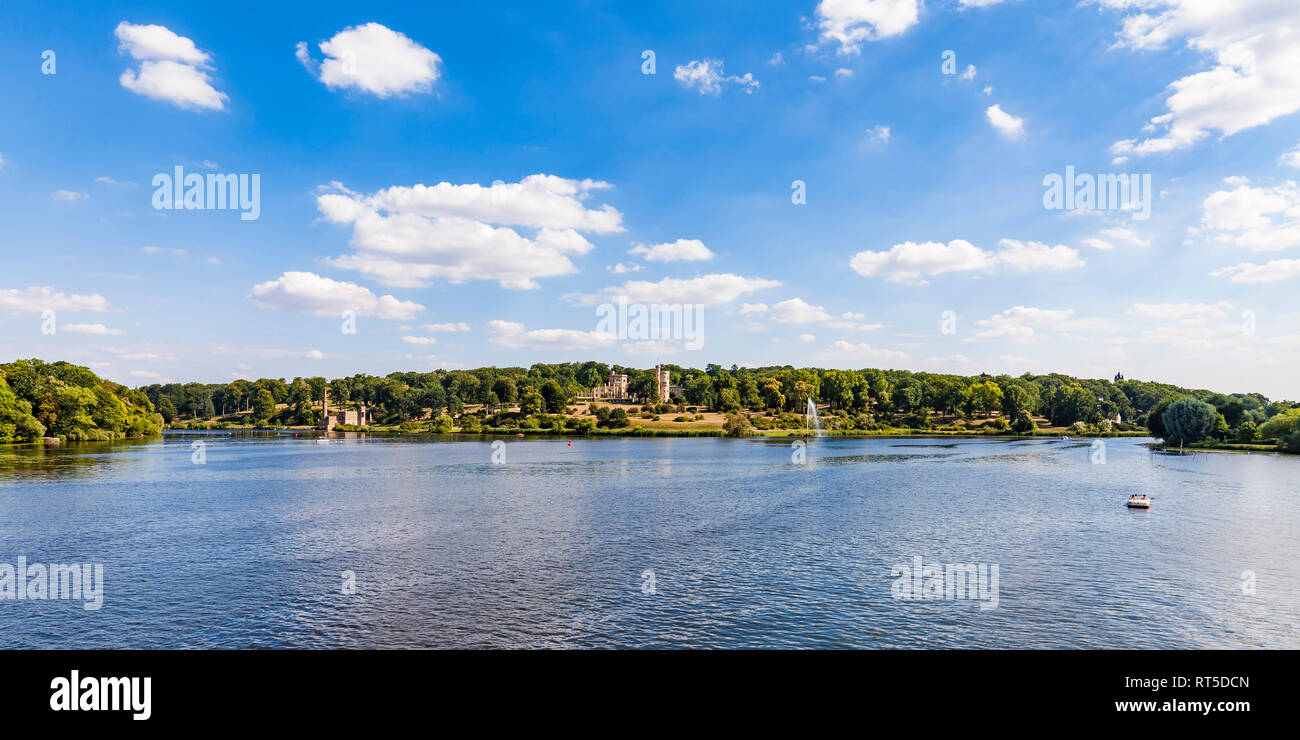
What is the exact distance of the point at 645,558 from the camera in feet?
138

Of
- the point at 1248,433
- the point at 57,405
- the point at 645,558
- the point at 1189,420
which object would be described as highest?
the point at 57,405

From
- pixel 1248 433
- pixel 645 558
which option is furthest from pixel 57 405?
pixel 1248 433

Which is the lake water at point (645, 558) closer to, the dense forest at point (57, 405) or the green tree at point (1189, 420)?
the dense forest at point (57, 405)

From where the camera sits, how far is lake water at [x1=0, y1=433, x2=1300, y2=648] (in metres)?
28.9

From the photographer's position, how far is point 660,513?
5981 cm

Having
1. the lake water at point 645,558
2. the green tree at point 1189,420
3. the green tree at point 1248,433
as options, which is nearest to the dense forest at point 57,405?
the lake water at point 645,558

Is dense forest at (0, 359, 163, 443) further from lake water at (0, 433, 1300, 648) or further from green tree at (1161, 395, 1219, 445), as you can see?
green tree at (1161, 395, 1219, 445)

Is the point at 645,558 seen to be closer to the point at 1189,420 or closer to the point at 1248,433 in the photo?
the point at 1248,433

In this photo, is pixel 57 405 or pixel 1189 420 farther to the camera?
pixel 1189 420

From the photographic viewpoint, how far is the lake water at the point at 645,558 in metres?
28.9
